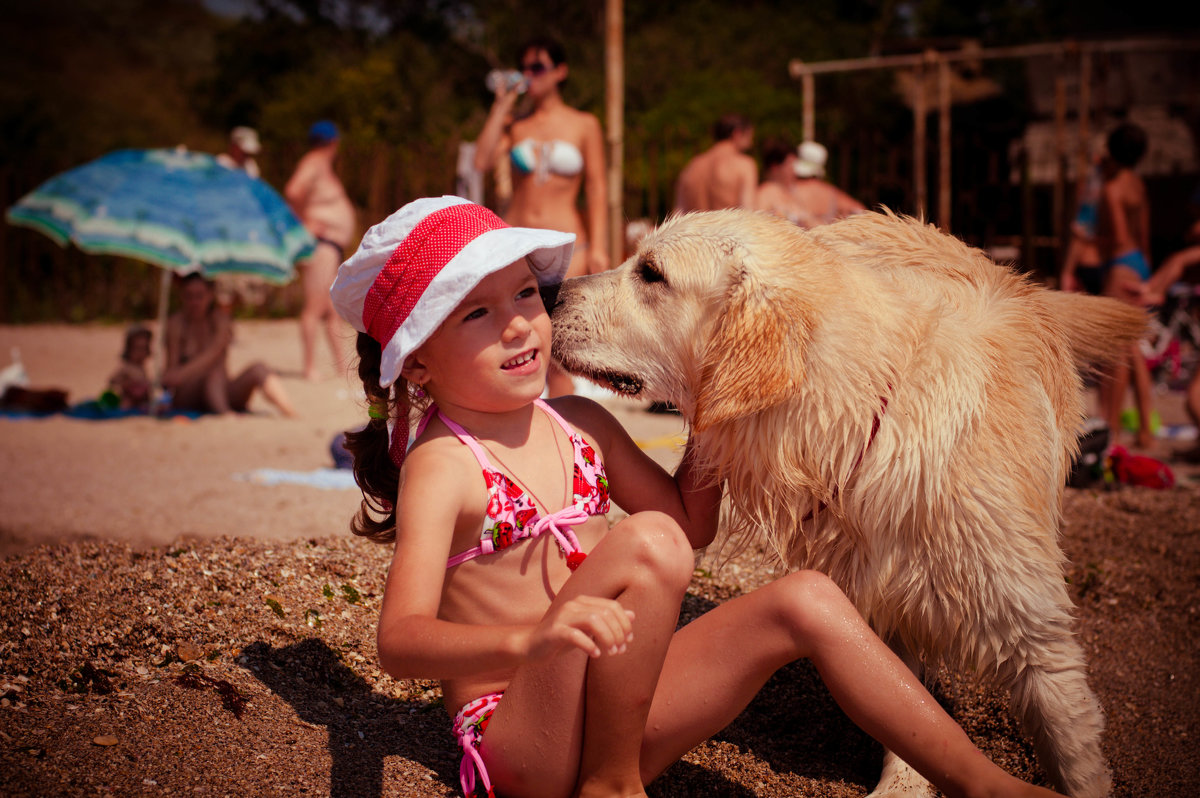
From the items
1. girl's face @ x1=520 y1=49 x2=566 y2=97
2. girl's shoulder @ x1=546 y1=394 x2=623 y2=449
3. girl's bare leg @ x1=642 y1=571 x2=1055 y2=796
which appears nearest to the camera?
girl's bare leg @ x1=642 y1=571 x2=1055 y2=796

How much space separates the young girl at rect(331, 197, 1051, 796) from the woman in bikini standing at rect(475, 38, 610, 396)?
13.8 feet

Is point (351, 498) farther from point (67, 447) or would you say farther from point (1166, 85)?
point (1166, 85)

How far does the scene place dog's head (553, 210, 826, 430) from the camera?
7.47ft

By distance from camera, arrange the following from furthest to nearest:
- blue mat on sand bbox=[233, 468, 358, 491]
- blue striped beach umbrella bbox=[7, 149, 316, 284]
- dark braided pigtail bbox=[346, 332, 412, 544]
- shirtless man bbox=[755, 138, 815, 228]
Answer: shirtless man bbox=[755, 138, 815, 228] → blue striped beach umbrella bbox=[7, 149, 316, 284] → blue mat on sand bbox=[233, 468, 358, 491] → dark braided pigtail bbox=[346, 332, 412, 544]

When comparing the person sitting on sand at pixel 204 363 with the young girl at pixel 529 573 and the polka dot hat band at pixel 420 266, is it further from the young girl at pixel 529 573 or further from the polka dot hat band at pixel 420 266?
the polka dot hat band at pixel 420 266

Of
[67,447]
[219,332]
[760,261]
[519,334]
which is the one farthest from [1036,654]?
[219,332]

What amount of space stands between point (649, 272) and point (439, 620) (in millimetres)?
1221

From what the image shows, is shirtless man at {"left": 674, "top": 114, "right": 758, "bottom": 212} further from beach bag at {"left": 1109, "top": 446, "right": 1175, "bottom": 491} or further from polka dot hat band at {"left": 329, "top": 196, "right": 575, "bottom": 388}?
polka dot hat band at {"left": 329, "top": 196, "right": 575, "bottom": 388}

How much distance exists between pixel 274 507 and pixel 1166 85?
51.8 ft

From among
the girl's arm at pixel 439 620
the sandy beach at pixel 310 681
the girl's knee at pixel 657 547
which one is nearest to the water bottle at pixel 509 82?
the sandy beach at pixel 310 681

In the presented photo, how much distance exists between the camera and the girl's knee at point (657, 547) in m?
2.04

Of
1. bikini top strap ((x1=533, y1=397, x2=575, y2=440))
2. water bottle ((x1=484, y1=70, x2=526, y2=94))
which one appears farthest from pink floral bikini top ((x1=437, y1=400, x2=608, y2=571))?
water bottle ((x1=484, y1=70, x2=526, y2=94))

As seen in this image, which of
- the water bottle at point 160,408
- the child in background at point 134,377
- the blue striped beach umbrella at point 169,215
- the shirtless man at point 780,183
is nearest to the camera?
the blue striped beach umbrella at point 169,215

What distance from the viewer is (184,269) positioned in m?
7.55
